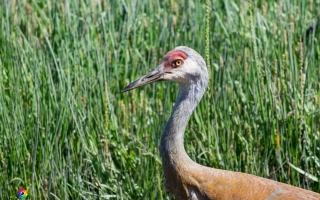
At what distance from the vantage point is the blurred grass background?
3.94m

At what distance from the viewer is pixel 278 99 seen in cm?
421

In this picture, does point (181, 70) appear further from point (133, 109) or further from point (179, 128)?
point (133, 109)

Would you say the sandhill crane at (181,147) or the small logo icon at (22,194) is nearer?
the sandhill crane at (181,147)

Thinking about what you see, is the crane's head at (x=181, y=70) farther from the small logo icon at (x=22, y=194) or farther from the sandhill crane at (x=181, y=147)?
the small logo icon at (x=22, y=194)

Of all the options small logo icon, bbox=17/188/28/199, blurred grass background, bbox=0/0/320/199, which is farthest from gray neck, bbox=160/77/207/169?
small logo icon, bbox=17/188/28/199

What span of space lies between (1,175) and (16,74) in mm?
640

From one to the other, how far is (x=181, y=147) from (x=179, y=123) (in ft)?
0.39

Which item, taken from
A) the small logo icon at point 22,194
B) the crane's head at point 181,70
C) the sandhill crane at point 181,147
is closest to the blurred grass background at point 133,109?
the small logo icon at point 22,194

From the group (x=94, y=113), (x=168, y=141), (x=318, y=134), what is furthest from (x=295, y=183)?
(x=94, y=113)

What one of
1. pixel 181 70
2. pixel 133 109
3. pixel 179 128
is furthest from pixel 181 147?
pixel 133 109

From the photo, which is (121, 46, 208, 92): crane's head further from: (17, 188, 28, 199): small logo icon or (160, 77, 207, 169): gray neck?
(17, 188, 28, 199): small logo icon

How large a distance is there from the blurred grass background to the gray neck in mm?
250

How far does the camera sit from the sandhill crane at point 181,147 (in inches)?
132

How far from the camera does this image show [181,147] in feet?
11.3
